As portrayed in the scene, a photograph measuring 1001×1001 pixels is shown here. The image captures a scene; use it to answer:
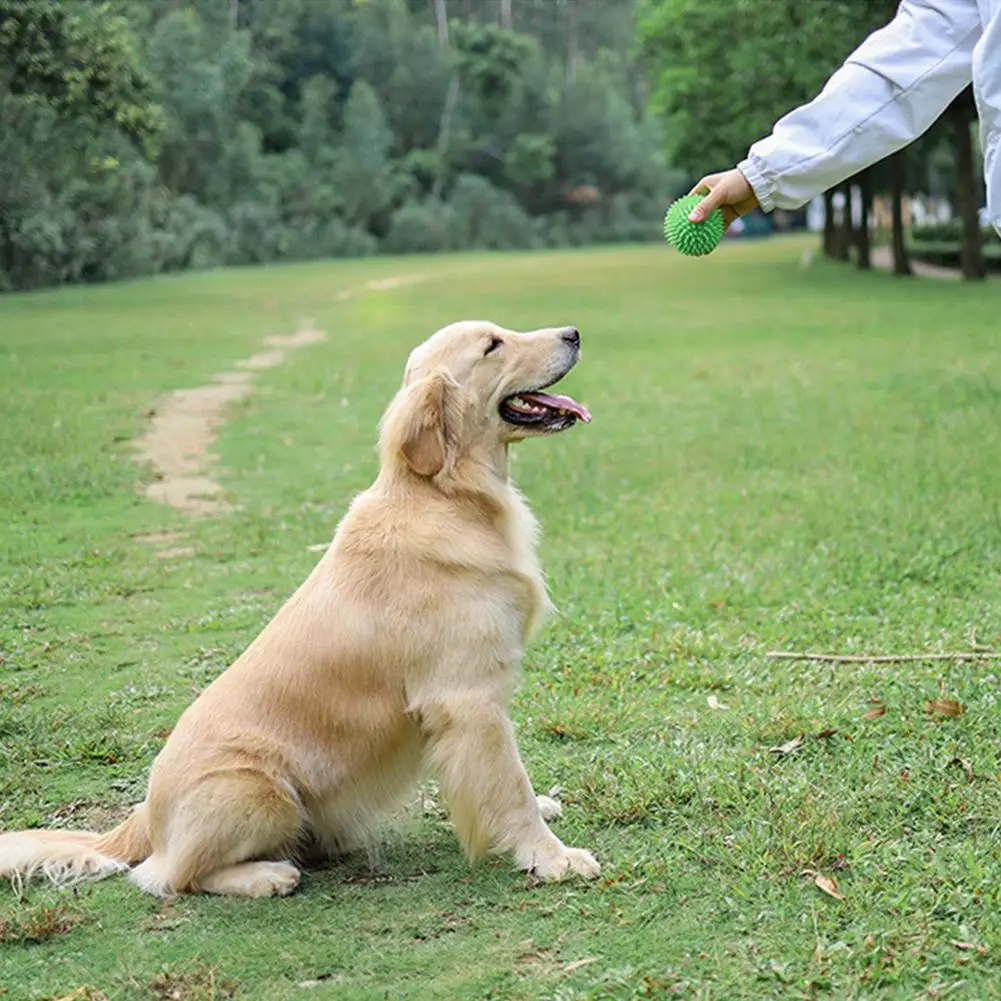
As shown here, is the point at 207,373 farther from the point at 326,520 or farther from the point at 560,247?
the point at 560,247

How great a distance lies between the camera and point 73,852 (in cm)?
392

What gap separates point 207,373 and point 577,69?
55890mm

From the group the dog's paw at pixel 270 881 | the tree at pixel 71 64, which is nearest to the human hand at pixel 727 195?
the dog's paw at pixel 270 881

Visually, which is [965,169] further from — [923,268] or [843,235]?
[843,235]

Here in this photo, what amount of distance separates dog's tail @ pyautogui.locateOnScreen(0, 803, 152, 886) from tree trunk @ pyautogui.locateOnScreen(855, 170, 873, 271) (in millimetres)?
34846

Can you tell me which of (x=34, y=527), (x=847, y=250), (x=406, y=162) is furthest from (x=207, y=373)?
(x=406, y=162)

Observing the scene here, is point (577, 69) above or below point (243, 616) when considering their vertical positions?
above

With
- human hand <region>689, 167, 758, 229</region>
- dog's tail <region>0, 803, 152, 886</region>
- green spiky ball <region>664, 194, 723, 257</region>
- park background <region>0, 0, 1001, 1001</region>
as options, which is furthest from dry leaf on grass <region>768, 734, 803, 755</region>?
dog's tail <region>0, 803, 152, 886</region>

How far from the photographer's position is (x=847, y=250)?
42.5m

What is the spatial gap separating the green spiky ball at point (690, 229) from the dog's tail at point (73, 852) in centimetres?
236

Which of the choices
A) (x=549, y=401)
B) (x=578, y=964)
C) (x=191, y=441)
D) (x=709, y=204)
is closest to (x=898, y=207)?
(x=191, y=441)

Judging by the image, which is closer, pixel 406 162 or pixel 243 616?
pixel 243 616

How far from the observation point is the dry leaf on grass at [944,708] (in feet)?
16.1

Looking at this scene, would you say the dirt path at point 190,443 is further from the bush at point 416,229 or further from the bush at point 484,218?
the bush at point 484,218
